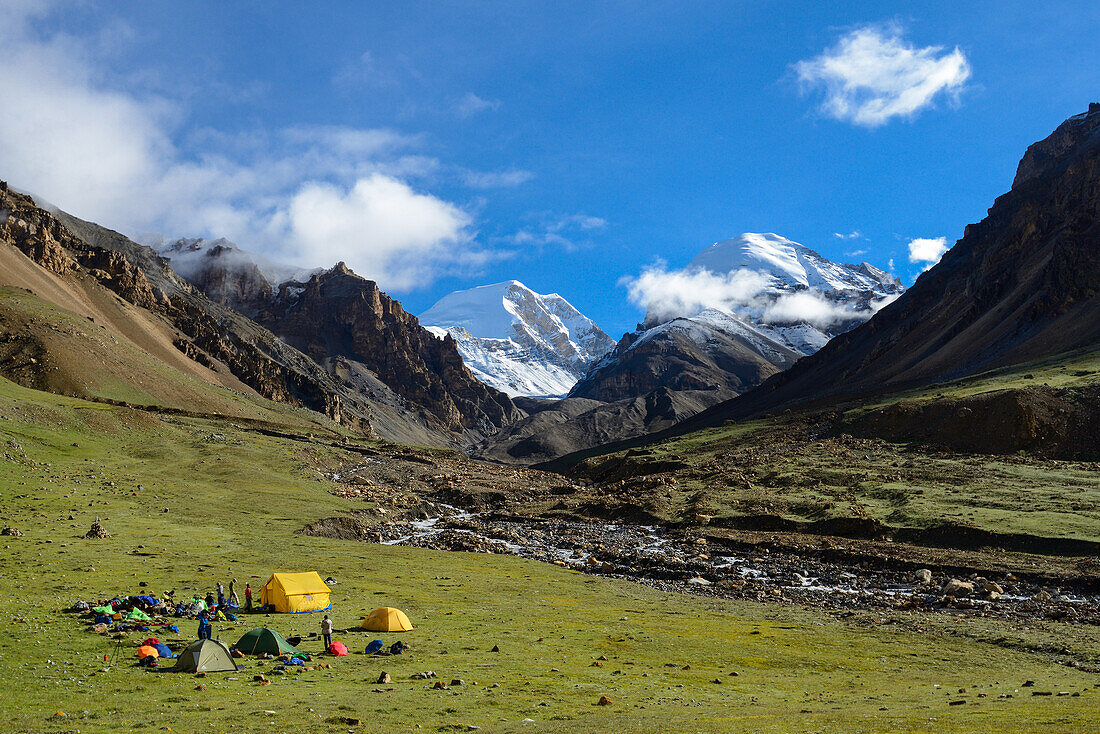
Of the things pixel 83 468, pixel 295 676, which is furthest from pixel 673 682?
pixel 83 468

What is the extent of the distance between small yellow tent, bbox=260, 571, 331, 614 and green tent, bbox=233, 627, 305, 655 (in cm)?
913

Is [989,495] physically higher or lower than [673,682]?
higher

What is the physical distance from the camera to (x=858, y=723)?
2002cm

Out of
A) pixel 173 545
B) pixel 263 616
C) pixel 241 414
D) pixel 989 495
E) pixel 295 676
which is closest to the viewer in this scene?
pixel 295 676

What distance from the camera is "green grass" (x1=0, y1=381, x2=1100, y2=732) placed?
20234 mm

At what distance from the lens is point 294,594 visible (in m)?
37.6

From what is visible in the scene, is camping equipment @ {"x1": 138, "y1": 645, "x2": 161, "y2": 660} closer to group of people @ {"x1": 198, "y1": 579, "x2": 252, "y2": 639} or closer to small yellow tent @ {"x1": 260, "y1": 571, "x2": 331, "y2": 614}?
group of people @ {"x1": 198, "y1": 579, "x2": 252, "y2": 639}

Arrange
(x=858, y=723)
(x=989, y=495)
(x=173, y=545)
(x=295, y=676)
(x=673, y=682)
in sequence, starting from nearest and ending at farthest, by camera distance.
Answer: (x=858, y=723) → (x=295, y=676) → (x=673, y=682) → (x=173, y=545) → (x=989, y=495)

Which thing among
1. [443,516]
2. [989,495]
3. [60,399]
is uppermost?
[60,399]

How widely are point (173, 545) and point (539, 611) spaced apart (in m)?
29.7

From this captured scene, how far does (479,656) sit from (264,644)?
8.35 meters

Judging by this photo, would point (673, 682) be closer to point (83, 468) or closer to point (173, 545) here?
point (173, 545)

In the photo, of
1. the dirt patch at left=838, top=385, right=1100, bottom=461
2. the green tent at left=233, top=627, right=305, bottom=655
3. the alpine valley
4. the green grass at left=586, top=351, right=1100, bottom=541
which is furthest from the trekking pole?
the dirt patch at left=838, top=385, right=1100, bottom=461

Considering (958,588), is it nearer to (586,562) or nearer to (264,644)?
(586,562)
